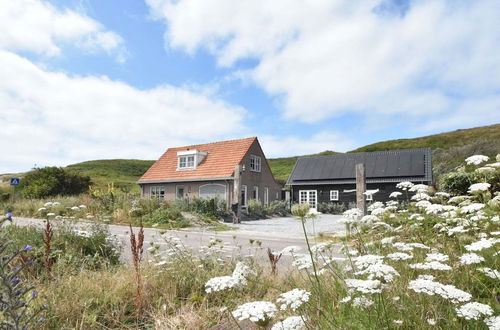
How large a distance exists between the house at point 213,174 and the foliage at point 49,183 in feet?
26.3

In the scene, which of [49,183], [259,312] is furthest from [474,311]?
[49,183]

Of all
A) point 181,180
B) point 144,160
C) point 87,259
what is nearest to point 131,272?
point 87,259

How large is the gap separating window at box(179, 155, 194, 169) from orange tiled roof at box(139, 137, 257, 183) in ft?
2.19

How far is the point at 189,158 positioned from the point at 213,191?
4.78m

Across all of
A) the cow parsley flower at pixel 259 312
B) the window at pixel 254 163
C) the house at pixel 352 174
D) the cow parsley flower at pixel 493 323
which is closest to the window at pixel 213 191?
the window at pixel 254 163

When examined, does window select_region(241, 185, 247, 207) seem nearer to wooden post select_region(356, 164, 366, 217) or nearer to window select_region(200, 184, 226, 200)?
window select_region(200, 184, 226, 200)

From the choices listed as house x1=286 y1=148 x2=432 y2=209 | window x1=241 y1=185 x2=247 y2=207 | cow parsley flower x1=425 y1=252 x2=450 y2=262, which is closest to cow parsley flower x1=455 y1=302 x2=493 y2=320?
cow parsley flower x1=425 y1=252 x2=450 y2=262

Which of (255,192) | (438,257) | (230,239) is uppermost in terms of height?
(255,192)

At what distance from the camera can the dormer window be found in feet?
95.3

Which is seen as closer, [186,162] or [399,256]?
[399,256]

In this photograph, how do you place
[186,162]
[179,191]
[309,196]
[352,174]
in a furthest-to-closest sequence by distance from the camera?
[309,196], [186,162], [179,191], [352,174]

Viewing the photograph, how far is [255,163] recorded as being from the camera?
2917 centimetres

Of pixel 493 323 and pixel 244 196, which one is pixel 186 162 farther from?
pixel 493 323

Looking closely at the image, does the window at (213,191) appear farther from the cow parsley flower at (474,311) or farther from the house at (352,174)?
the cow parsley flower at (474,311)
